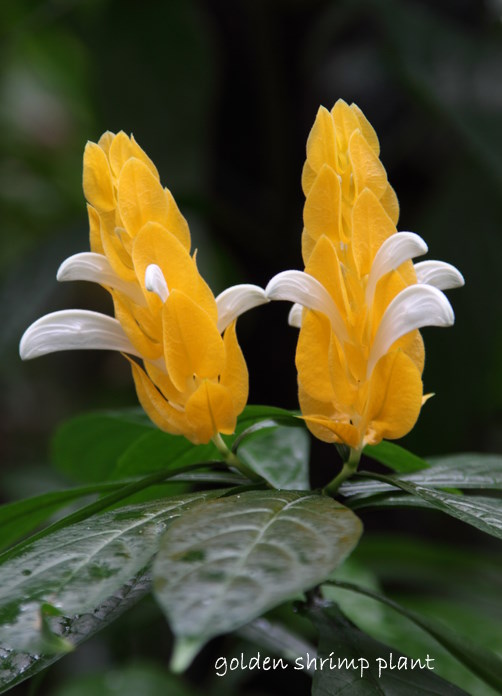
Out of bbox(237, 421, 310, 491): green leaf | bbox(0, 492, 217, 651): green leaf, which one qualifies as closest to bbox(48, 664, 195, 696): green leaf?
bbox(237, 421, 310, 491): green leaf

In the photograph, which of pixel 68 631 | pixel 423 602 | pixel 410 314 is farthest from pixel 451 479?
pixel 423 602

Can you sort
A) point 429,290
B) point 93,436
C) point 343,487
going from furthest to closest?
1. point 93,436
2. point 343,487
3. point 429,290

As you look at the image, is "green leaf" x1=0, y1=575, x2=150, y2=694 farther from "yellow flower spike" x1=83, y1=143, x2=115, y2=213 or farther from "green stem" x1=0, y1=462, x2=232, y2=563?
"yellow flower spike" x1=83, y1=143, x2=115, y2=213

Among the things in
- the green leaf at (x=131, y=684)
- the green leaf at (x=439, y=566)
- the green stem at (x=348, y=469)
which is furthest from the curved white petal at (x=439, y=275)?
the green leaf at (x=131, y=684)

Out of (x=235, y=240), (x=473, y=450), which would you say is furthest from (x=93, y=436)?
(x=473, y=450)

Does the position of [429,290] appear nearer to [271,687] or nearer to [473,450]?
[271,687]

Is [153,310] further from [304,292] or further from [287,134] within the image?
[287,134]
